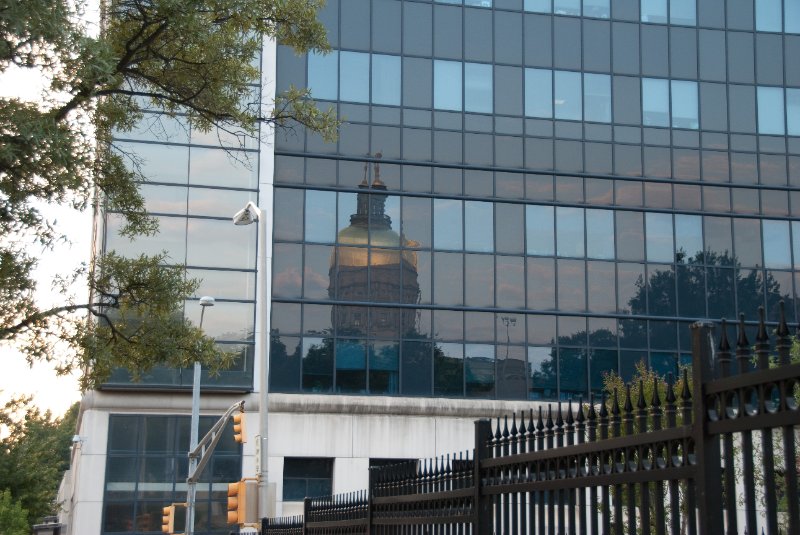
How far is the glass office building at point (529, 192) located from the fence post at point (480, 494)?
31.2 m

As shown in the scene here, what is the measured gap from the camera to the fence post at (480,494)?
24.6 feet

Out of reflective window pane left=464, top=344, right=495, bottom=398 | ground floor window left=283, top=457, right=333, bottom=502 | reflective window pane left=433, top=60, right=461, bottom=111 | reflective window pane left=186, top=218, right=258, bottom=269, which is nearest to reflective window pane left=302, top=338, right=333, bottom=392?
ground floor window left=283, top=457, right=333, bottom=502

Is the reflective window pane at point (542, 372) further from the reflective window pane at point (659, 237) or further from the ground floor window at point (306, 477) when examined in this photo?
the ground floor window at point (306, 477)

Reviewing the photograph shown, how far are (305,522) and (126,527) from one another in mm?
26053

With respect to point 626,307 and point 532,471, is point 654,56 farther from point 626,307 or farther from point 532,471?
point 532,471

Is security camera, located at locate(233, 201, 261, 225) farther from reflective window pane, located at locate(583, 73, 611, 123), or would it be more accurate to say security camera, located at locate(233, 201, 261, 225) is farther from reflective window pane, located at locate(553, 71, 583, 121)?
reflective window pane, located at locate(583, 73, 611, 123)

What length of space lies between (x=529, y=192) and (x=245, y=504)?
2396 centimetres

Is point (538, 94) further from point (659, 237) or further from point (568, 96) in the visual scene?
point (659, 237)

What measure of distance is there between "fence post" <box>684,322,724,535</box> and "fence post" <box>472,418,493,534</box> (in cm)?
247

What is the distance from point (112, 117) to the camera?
14375mm

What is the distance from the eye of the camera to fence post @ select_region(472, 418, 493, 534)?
7.49 m

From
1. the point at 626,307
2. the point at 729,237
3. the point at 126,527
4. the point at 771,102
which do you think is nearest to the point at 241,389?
the point at 126,527

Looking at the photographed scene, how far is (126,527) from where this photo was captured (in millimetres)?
37500

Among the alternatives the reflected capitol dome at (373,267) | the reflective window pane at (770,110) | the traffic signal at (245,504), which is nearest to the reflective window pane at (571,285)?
the reflected capitol dome at (373,267)
